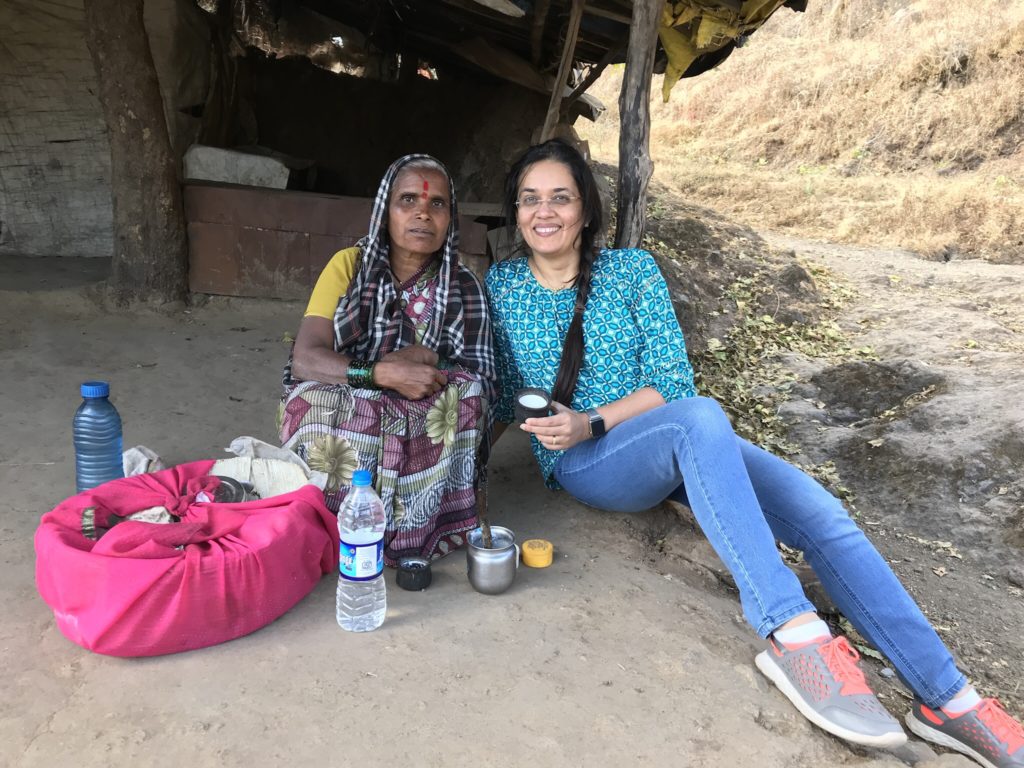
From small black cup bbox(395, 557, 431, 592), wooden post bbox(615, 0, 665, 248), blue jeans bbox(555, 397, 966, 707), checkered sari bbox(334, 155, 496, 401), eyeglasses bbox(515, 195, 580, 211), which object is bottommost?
small black cup bbox(395, 557, 431, 592)

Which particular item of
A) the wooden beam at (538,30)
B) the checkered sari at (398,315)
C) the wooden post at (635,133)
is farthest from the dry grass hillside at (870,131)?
the checkered sari at (398,315)

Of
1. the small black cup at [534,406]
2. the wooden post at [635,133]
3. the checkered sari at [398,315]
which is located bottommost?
the small black cup at [534,406]

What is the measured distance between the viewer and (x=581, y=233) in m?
2.42

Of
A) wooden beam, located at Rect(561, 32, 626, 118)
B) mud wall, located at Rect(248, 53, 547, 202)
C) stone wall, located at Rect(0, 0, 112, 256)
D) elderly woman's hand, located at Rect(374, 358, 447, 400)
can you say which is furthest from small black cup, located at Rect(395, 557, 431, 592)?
mud wall, located at Rect(248, 53, 547, 202)

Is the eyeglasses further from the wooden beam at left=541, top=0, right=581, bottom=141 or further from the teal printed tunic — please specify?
the wooden beam at left=541, top=0, right=581, bottom=141

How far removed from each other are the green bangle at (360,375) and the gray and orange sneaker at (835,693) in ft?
4.07

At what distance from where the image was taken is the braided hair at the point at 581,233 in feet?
7.60

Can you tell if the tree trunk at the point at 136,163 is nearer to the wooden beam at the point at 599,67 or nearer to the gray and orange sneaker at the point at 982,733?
the wooden beam at the point at 599,67

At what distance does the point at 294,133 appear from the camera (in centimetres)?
794

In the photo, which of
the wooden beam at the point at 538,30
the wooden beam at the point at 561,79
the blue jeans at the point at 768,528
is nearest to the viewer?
the blue jeans at the point at 768,528

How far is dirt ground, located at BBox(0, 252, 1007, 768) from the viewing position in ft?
5.30

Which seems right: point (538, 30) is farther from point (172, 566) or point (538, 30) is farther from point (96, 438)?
point (172, 566)

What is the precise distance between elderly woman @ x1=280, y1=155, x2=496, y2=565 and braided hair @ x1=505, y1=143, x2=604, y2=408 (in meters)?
0.23

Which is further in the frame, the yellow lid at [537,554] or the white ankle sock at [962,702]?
the yellow lid at [537,554]
